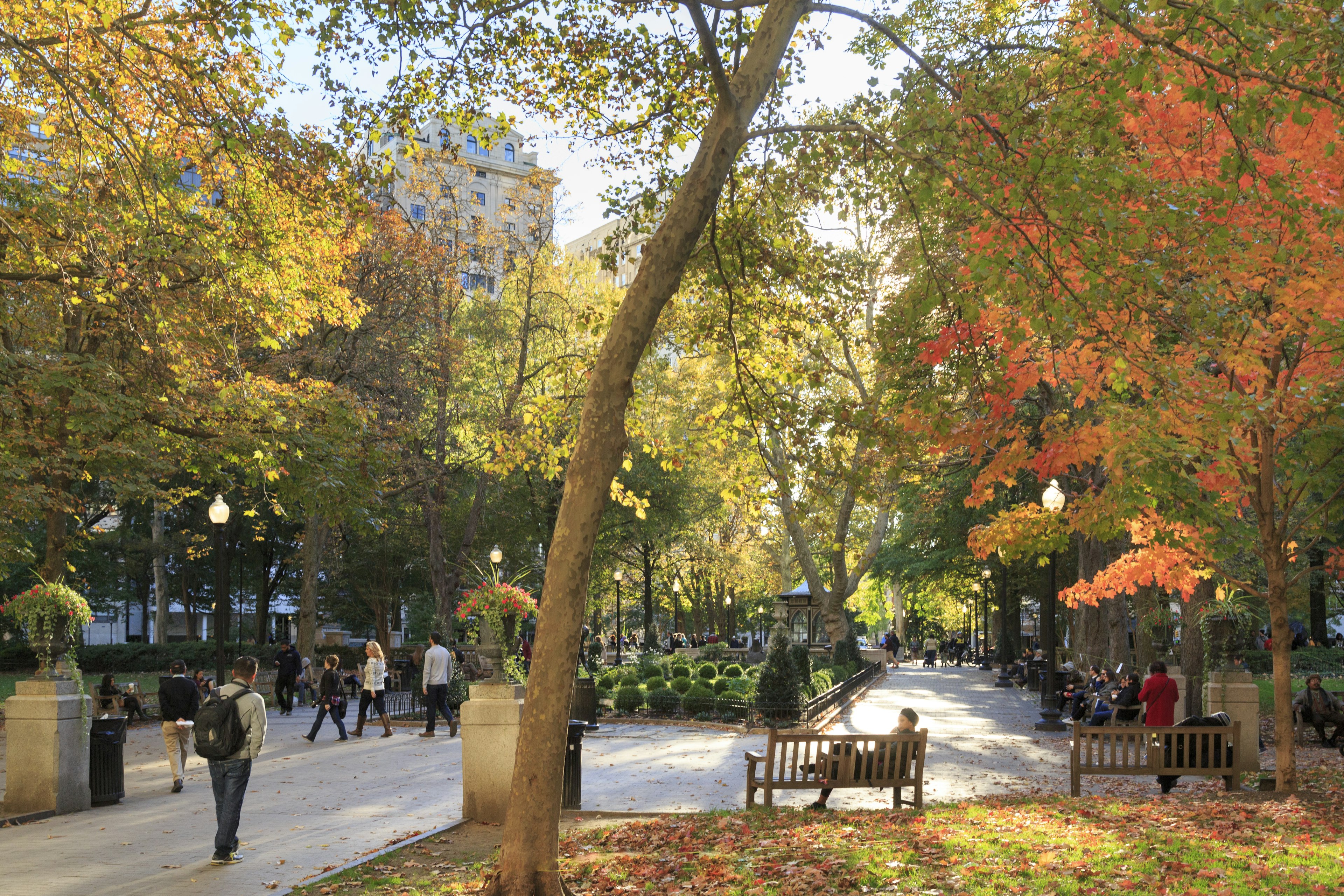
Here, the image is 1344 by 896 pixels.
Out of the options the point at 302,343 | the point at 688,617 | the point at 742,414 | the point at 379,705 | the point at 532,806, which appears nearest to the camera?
the point at 532,806

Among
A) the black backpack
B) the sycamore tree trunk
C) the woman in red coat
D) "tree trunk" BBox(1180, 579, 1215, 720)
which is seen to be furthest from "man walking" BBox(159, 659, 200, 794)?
"tree trunk" BBox(1180, 579, 1215, 720)

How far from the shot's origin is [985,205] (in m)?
7.62

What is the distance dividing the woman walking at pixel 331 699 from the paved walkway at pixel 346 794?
39 centimetres


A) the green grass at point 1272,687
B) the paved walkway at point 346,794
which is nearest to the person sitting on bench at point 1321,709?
the paved walkway at point 346,794

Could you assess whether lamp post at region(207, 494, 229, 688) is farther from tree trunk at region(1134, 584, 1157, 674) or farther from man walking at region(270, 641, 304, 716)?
tree trunk at region(1134, 584, 1157, 674)

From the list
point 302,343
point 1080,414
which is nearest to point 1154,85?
point 1080,414

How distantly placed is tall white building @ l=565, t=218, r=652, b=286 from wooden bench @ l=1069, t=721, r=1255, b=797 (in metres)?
6.92

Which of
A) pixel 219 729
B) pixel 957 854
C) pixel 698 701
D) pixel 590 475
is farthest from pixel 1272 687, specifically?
pixel 219 729

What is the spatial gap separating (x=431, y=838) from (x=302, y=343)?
1858 centimetres

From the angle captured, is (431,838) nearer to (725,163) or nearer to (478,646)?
(725,163)

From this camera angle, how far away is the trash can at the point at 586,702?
20062 millimetres

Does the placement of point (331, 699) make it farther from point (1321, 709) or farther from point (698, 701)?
point (1321, 709)

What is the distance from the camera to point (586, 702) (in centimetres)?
2022

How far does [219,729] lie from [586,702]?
12072mm
